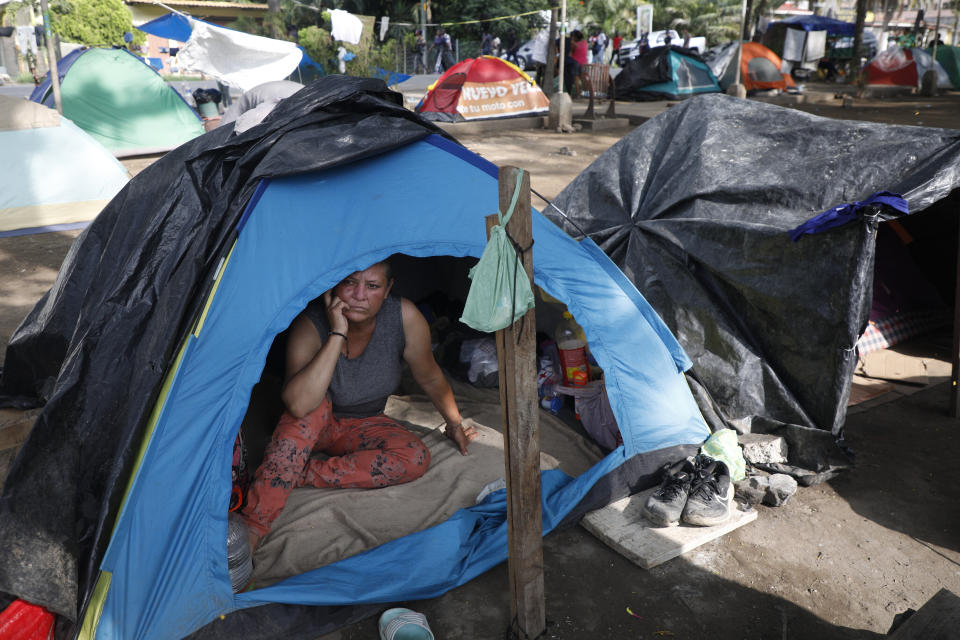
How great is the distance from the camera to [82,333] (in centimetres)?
285

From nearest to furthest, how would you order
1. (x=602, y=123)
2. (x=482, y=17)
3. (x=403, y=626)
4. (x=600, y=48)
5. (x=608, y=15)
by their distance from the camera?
(x=403, y=626), (x=602, y=123), (x=600, y=48), (x=482, y=17), (x=608, y=15)

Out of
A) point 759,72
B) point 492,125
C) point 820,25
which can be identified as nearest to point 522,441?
point 492,125

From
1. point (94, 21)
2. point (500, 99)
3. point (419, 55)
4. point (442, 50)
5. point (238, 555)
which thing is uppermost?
point (94, 21)

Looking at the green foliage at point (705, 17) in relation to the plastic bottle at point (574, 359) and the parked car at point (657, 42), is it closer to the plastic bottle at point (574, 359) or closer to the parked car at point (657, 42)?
the parked car at point (657, 42)

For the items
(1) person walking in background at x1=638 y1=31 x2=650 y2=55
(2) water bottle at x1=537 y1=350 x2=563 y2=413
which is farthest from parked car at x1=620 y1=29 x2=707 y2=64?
(2) water bottle at x1=537 y1=350 x2=563 y2=413

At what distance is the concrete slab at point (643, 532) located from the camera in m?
2.75

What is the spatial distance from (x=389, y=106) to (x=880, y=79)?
20.7 meters

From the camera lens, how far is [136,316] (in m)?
2.70

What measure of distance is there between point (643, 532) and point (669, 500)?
0.56ft

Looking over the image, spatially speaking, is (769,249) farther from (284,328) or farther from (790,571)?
(284,328)

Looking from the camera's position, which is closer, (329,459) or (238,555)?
(238,555)

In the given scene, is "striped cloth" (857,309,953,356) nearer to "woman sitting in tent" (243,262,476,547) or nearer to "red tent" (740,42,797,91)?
"woman sitting in tent" (243,262,476,547)

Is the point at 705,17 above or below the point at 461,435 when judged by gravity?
above

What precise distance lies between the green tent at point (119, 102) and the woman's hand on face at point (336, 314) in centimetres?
842
